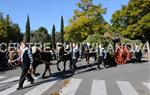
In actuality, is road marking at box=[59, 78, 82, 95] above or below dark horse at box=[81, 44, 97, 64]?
below

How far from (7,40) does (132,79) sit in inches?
2047

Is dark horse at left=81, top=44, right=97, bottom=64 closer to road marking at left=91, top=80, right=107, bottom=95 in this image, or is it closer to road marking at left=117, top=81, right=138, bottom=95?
road marking at left=91, top=80, right=107, bottom=95

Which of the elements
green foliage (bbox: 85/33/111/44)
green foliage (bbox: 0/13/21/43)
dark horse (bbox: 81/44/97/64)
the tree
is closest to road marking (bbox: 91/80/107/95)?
dark horse (bbox: 81/44/97/64)

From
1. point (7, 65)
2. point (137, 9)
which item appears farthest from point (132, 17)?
point (7, 65)

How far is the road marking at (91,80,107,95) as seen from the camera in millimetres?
12652

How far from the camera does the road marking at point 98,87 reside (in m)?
12.7

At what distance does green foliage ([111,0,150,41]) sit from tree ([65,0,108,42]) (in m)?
5.09

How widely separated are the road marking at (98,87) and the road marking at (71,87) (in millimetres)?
685

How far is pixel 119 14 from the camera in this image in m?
53.9

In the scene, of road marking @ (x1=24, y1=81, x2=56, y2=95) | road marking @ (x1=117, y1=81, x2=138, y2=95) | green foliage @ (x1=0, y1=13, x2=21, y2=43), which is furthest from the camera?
green foliage @ (x1=0, y1=13, x2=21, y2=43)

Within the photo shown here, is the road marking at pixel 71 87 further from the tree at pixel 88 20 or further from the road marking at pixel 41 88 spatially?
the tree at pixel 88 20

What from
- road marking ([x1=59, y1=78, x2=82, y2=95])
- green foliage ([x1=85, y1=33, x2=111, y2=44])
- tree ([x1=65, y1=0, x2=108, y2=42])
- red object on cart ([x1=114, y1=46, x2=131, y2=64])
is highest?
tree ([x1=65, y1=0, x2=108, y2=42])

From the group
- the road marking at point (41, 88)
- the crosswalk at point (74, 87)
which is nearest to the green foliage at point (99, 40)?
the crosswalk at point (74, 87)

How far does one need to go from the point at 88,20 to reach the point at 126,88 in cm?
3210
